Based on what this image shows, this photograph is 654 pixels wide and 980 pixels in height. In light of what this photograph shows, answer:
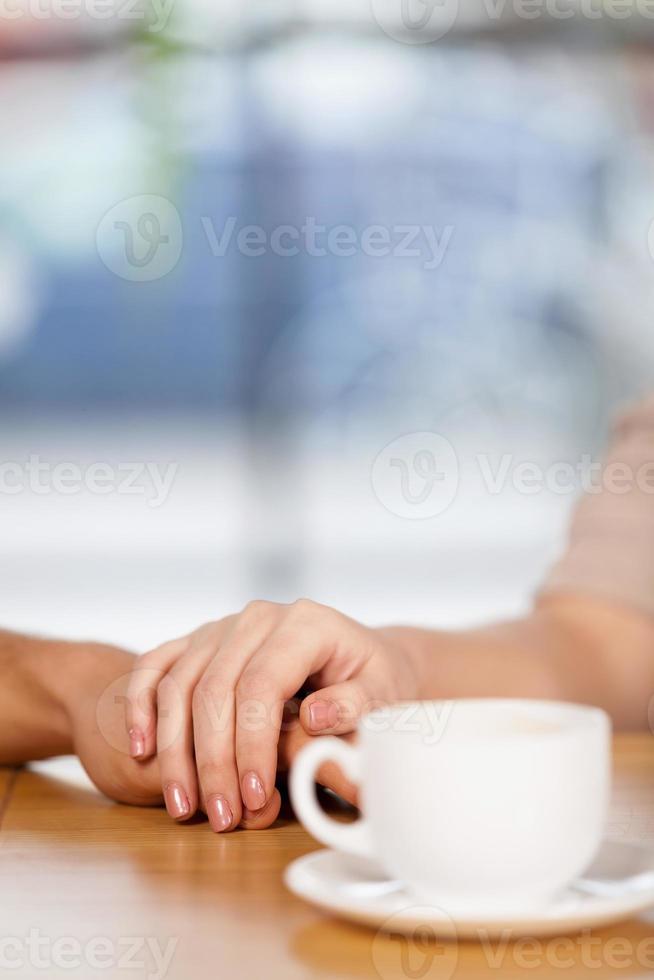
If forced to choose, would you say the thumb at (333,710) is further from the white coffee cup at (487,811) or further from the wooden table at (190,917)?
the white coffee cup at (487,811)

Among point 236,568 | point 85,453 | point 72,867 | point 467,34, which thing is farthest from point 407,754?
point 85,453

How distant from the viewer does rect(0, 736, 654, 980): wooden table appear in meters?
0.44

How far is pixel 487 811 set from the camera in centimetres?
45

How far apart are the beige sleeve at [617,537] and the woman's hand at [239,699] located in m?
0.51

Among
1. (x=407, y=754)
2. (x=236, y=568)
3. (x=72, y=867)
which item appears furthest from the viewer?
(x=236, y=568)

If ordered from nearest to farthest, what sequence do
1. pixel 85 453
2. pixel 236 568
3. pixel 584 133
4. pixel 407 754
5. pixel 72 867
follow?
1. pixel 407 754
2. pixel 72 867
3. pixel 236 568
4. pixel 584 133
5. pixel 85 453

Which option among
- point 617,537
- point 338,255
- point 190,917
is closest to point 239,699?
point 190,917

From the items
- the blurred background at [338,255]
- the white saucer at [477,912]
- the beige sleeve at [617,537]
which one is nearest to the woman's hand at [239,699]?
the white saucer at [477,912]

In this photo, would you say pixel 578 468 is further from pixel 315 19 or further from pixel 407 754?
pixel 407 754

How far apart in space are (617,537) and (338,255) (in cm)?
411

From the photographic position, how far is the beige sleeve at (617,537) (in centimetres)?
118

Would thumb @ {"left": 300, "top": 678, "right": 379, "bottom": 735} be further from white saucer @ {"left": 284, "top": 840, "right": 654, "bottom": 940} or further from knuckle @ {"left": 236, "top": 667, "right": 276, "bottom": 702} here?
white saucer @ {"left": 284, "top": 840, "right": 654, "bottom": 940}

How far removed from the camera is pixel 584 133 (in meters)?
5.21

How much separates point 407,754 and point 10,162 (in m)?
5.38
